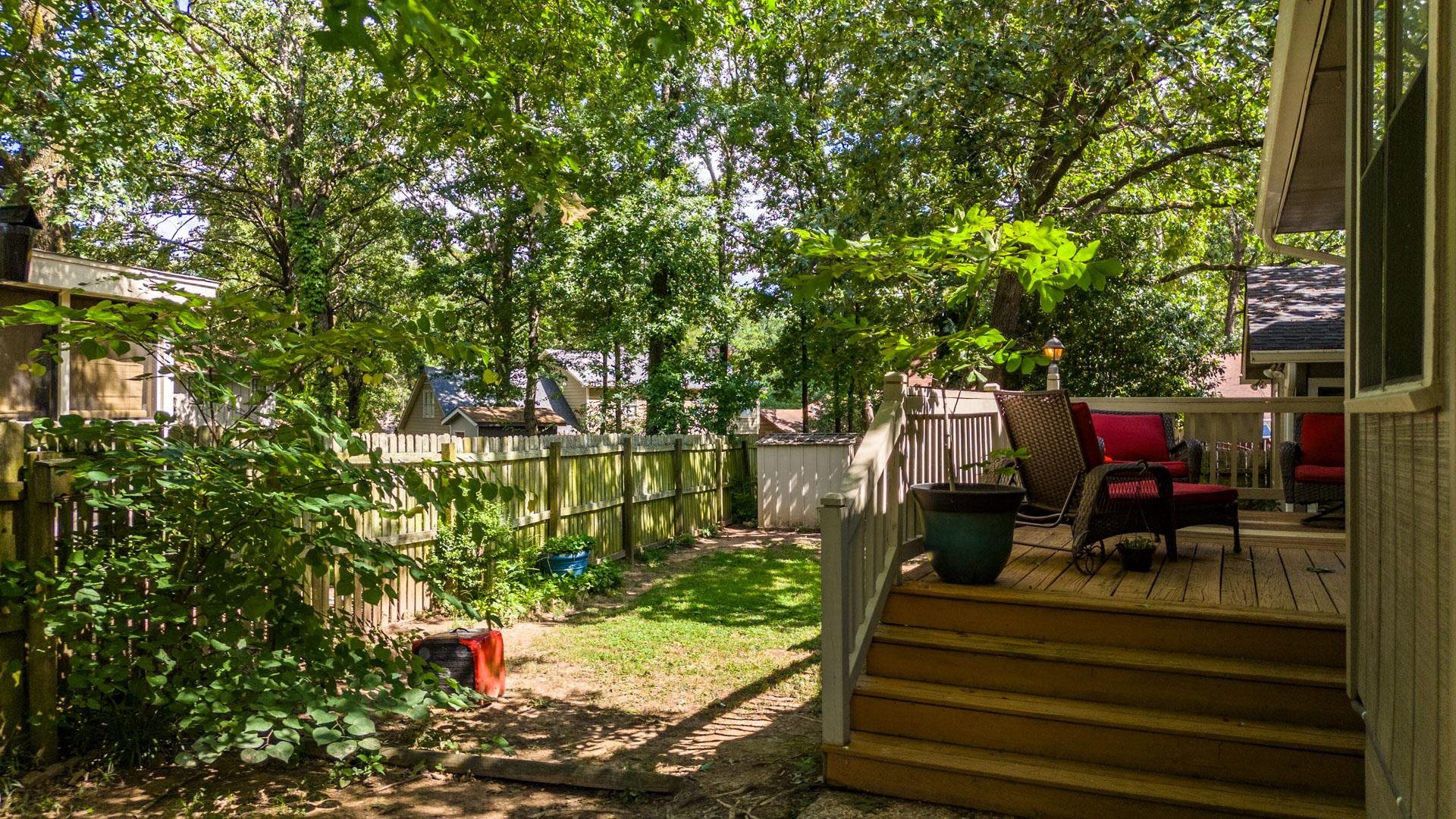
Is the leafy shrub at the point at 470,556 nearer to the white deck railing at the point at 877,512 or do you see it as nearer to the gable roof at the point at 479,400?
the white deck railing at the point at 877,512

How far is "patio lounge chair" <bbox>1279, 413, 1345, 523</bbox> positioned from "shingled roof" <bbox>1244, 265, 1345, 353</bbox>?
342 centimetres

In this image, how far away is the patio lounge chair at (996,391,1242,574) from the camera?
4.94 metres

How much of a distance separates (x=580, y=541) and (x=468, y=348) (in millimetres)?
5831

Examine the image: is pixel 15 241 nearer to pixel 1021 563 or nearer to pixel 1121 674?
pixel 1021 563

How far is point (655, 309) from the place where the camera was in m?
16.6

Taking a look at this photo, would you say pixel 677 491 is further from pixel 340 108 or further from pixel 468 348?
pixel 340 108

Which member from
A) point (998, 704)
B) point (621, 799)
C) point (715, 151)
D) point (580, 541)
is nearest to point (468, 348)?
point (621, 799)

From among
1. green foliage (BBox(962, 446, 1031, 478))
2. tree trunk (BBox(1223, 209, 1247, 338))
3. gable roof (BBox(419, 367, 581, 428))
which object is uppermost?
tree trunk (BBox(1223, 209, 1247, 338))

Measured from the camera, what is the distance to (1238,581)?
468 cm

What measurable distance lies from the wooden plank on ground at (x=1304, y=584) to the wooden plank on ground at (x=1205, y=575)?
34 cm

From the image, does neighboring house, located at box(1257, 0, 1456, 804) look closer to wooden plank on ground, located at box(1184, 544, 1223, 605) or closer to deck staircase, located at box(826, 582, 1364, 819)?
deck staircase, located at box(826, 582, 1364, 819)

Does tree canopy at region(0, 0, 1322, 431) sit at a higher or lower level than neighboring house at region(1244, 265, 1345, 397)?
higher

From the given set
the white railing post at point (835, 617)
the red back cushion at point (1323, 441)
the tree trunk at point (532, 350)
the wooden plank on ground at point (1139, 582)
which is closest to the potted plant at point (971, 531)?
the wooden plank on ground at point (1139, 582)

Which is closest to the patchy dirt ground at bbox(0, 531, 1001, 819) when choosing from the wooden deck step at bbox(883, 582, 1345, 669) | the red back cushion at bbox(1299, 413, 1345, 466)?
the wooden deck step at bbox(883, 582, 1345, 669)
